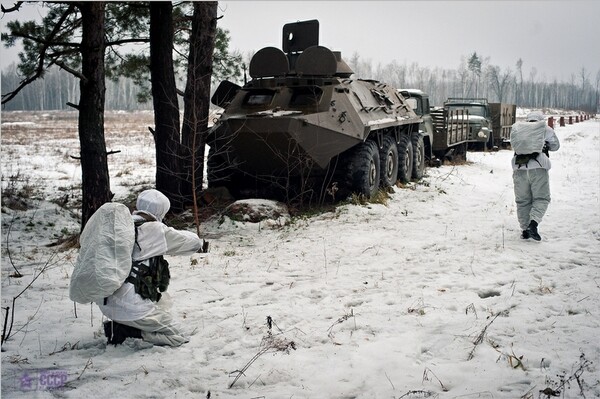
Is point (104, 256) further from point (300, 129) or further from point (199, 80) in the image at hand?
point (199, 80)

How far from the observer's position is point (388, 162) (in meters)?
10.9

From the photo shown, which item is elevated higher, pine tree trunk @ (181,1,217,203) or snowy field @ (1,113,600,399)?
pine tree trunk @ (181,1,217,203)

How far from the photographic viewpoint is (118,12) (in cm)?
1007

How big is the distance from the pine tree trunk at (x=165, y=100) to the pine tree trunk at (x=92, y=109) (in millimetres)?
1448

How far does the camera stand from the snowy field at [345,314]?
11.6 feet

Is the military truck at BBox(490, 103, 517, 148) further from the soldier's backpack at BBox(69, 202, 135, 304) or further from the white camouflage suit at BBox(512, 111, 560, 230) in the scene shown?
the soldier's backpack at BBox(69, 202, 135, 304)

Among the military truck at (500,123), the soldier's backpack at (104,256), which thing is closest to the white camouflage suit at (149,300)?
the soldier's backpack at (104,256)

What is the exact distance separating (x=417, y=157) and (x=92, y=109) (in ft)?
24.9

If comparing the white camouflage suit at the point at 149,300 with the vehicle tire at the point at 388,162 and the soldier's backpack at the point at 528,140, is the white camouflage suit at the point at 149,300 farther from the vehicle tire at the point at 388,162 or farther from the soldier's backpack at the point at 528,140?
the vehicle tire at the point at 388,162

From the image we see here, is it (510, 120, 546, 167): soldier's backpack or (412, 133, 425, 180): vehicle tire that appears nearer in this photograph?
(510, 120, 546, 167): soldier's backpack

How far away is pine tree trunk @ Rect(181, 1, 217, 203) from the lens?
9461mm

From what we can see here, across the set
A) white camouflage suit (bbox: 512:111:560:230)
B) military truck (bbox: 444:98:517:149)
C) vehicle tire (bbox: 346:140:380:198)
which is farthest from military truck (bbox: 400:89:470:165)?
white camouflage suit (bbox: 512:111:560:230)

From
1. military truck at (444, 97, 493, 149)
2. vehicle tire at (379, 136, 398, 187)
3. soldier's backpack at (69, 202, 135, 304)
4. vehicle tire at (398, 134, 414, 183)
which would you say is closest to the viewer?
soldier's backpack at (69, 202, 135, 304)

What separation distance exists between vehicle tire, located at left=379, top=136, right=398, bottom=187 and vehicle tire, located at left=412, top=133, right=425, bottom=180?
1207 millimetres
